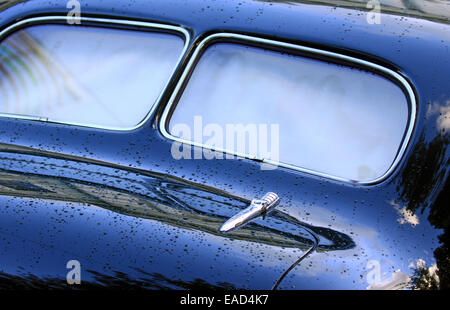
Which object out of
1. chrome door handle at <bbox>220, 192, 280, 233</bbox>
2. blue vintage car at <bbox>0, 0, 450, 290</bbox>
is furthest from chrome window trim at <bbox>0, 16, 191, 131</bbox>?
chrome door handle at <bbox>220, 192, 280, 233</bbox>

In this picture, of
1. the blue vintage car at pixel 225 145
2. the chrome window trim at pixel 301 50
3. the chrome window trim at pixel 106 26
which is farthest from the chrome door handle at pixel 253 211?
the chrome window trim at pixel 106 26

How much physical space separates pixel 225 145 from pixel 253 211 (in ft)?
1.14

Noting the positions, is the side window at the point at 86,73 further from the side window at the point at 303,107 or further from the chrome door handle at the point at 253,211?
the chrome door handle at the point at 253,211

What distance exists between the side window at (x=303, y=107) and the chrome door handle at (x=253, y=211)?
179 millimetres

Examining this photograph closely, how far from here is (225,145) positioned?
7.74 ft

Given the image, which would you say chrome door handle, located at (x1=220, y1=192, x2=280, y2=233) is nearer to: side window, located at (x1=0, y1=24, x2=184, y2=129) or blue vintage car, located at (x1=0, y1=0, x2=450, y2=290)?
blue vintage car, located at (x1=0, y1=0, x2=450, y2=290)

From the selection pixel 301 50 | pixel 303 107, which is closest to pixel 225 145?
pixel 303 107

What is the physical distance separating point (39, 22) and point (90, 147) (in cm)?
77

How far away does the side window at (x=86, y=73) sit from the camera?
103 inches

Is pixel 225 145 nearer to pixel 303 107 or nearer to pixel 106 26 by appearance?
pixel 303 107

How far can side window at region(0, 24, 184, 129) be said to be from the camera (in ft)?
8.56

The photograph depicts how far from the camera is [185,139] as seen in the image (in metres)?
2.41

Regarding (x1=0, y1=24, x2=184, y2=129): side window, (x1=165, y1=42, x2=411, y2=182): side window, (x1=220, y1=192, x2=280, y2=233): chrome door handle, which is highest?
(x1=0, y1=24, x2=184, y2=129): side window

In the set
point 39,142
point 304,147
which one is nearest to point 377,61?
point 304,147
